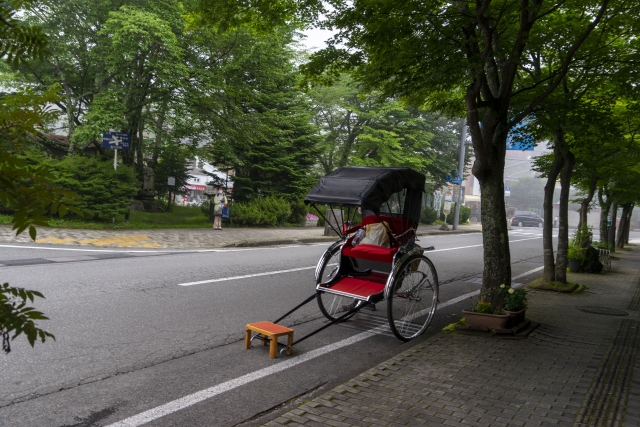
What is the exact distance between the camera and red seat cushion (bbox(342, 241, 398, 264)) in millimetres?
7102

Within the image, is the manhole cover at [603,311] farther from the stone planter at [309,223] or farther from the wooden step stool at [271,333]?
the stone planter at [309,223]

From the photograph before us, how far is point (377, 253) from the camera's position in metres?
7.09

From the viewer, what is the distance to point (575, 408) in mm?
4496

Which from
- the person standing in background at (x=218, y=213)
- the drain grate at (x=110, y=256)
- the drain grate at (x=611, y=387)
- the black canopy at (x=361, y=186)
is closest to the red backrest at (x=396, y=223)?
the black canopy at (x=361, y=186)

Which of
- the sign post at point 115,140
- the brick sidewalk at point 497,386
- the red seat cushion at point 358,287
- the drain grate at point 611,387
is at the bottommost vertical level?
the drain grate at point 611,387

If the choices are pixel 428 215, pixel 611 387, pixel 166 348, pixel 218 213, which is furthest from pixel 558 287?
pixel 428 215

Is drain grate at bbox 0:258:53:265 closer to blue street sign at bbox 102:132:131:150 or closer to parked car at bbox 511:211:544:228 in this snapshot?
blue street sign at bbox 102:132:131:150

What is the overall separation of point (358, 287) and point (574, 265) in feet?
39.3

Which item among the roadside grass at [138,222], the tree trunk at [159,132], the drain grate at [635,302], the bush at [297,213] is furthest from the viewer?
the bush at [297,213]

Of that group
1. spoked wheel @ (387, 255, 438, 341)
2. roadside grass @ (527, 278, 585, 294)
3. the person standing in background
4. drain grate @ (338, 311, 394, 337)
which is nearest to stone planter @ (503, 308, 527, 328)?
spoked wheel @ (387, 255, 438, 341)

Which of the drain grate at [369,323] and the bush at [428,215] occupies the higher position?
the bush at [428,215]

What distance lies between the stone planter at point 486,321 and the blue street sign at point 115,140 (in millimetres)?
15030

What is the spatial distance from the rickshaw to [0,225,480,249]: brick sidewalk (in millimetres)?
9459

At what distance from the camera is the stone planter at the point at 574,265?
15844mm
